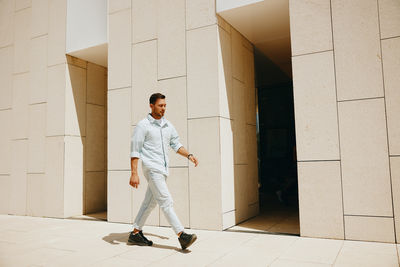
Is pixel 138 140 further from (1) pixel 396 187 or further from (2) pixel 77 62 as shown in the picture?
(2) pixel 77 62

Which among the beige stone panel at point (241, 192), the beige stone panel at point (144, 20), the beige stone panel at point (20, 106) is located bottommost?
the beige stone panel at point (241, 192)

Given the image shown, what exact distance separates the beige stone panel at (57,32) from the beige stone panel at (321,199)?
255 inches

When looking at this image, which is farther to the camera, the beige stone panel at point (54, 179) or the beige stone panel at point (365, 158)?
the beige stone panel at point (54, 179)

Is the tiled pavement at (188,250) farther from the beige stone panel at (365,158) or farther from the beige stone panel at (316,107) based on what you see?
Answer: the beige stone panel at (316,107)

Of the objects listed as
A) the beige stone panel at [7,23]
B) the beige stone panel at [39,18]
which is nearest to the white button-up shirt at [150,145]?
the beige stone panel at [39,18]

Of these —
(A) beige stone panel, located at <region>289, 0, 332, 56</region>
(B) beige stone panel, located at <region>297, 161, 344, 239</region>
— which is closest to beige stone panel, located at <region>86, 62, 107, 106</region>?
(A) beige stone panel, located at <region>289, 0, 332, 56</region>

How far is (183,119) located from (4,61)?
6.19m

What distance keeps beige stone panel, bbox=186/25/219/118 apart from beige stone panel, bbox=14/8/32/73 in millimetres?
5060

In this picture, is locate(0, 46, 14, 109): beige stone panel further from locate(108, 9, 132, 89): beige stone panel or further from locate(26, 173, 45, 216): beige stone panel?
locate(108, 9, 132, 89): beige stone panel

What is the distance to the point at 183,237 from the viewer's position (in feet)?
14.4

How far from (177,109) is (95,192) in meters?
4.01

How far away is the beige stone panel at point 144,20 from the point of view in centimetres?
682

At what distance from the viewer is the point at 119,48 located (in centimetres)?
725

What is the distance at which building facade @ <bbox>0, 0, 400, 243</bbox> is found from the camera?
16.2ft
